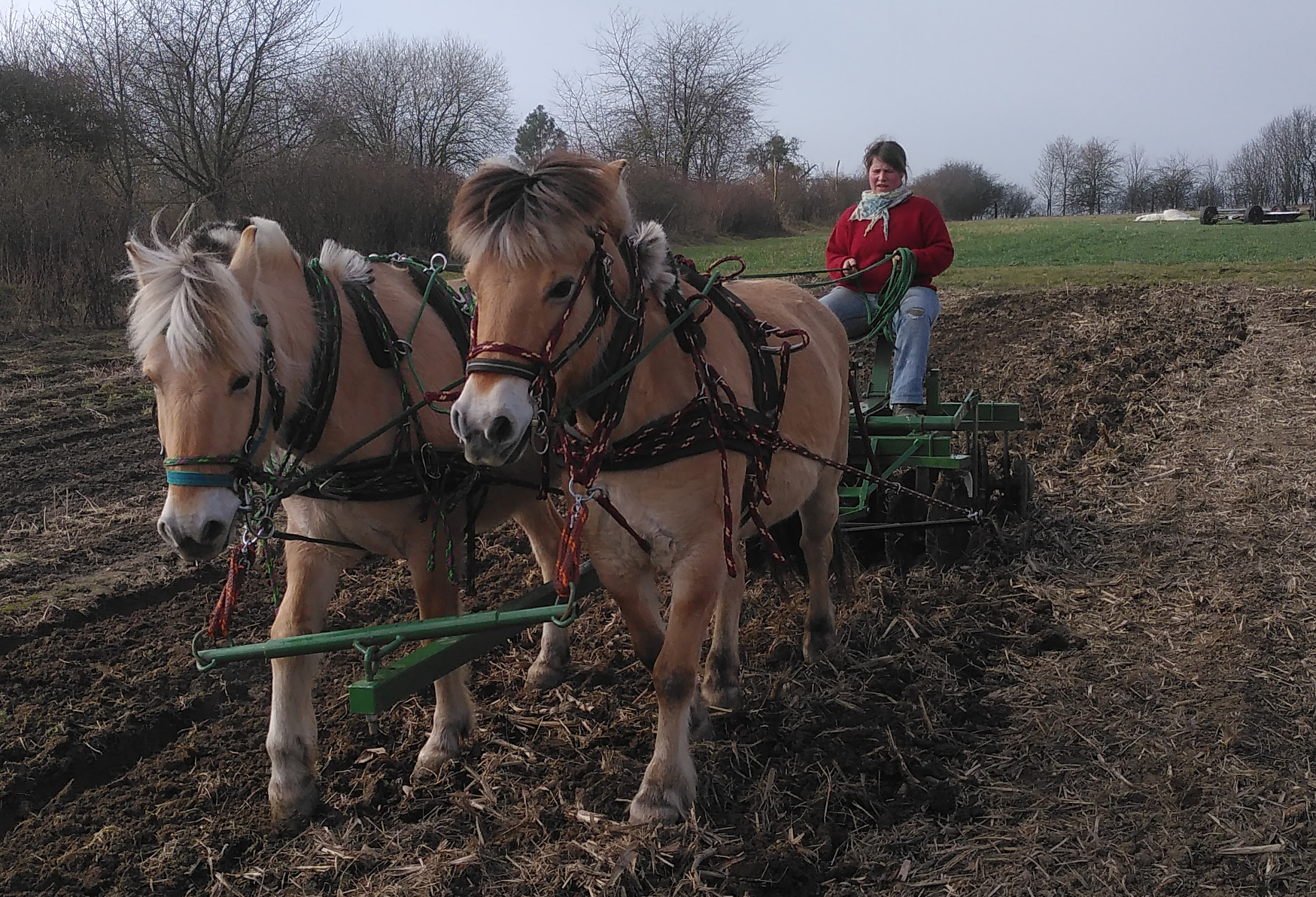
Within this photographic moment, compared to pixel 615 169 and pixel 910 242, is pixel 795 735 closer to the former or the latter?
pixel 615 169

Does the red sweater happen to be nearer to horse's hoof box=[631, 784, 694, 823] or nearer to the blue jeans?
the blue jeans

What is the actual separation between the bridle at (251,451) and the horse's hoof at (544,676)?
178 cm

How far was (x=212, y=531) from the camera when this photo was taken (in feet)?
8.52

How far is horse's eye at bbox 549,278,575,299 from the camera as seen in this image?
98.9 inches

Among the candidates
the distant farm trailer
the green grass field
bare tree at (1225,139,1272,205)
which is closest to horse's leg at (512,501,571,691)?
the green grass field

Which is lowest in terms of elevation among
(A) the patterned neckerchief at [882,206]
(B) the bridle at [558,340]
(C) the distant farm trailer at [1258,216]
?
(B) the bridle at [558,340]

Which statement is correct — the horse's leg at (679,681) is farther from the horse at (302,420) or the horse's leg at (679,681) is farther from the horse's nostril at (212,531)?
the horse's nostril at (212,531)

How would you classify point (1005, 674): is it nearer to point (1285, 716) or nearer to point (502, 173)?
point (1285, 716)

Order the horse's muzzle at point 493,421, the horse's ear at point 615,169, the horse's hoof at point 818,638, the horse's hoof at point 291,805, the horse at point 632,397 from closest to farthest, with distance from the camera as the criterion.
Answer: the horse's muzzle at point 493,421 < the horse at point 632,397 < the horse's ear at point 615,169 < the horse's hoof at point 291,805 < the horse's hoof at point 818,638

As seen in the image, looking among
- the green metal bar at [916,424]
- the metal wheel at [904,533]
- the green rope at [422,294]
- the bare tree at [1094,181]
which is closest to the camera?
the green rope at [422,294]

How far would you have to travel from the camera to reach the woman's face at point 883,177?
552 centimetres

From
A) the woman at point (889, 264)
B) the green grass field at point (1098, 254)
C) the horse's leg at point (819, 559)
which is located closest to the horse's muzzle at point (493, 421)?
the horse's leg at point (819, 559)

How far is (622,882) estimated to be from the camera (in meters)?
2.70

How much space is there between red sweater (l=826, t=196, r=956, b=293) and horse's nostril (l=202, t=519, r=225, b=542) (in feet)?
12.9
